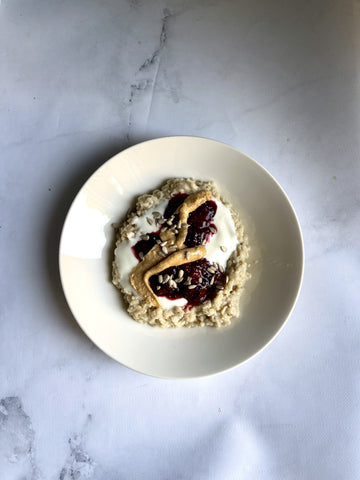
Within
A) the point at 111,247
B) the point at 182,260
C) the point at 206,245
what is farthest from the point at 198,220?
the point at 111,247

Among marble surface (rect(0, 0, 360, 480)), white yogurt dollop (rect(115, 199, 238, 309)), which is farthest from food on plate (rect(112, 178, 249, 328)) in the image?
marble surface (rect(0, 0, 360, 480))

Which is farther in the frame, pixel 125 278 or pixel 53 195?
pixel 53 195

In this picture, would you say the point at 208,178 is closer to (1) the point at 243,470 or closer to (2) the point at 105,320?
(2) the point at 105,320

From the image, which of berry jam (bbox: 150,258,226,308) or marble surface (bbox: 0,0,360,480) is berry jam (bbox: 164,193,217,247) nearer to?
berry jam (bbox: 150,258,226,308)

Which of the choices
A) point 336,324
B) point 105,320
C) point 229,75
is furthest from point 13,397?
Result: point 229,75

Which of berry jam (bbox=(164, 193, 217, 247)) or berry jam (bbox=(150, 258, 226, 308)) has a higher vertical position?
berry jam (bbox=(164, 193, 217, 247))

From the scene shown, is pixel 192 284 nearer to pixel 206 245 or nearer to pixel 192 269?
pixel 192 269

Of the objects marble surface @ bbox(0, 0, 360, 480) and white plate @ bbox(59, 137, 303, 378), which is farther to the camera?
marble surface @ bbox(0, 0, 360, 480)

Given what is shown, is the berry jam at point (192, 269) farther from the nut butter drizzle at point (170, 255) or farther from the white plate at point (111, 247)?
the white plate at point (111, 247)
